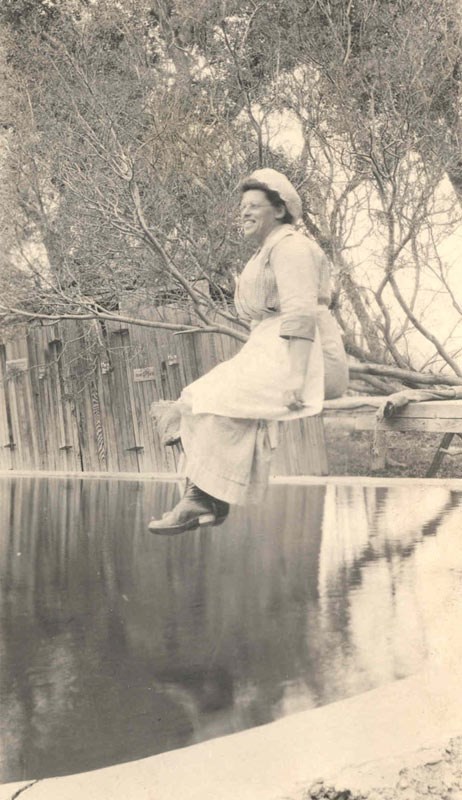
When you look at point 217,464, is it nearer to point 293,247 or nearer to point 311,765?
point 293,247

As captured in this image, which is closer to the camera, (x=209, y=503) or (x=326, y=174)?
(x=209, y=503)

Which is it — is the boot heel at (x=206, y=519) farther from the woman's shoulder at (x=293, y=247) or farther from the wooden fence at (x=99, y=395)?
the wooden fence at (x=99, y=395)

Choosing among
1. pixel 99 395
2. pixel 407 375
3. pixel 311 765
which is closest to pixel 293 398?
pixel 311 765

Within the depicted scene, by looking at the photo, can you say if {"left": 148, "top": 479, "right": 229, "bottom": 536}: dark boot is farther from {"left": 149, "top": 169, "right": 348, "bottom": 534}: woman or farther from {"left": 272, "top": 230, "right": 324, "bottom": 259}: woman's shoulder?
{"left": 272, "top": 230, "right": 324, "bottom": 259}: woman's shoulder

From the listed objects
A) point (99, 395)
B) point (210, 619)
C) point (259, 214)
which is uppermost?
point (259, 214)

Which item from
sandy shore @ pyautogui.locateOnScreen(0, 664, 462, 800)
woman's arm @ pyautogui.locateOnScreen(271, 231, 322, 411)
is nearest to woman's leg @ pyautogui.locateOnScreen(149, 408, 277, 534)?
woman's arm @ pyautogui.locateOnScreen(271, 231, 322, 411)

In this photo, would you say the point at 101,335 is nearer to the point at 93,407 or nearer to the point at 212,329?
the point at 93,407

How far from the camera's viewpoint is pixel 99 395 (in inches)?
414

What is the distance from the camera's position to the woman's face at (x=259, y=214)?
83.1 inches

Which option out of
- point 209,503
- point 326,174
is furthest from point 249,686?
point 326,174

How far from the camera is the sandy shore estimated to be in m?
1.83

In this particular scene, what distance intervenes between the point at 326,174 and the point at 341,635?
3880 mm

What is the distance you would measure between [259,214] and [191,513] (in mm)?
741

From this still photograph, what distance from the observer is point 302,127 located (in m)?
6.13
